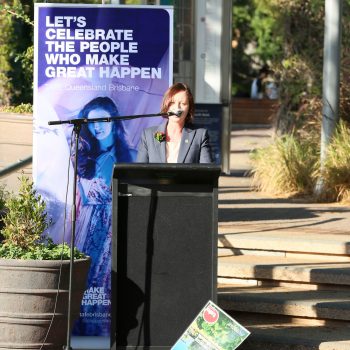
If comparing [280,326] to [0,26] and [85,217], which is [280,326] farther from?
[0,26]

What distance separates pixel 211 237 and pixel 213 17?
828 cm

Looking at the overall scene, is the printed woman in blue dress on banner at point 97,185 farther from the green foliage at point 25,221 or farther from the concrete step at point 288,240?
the concrete step at point 288,240

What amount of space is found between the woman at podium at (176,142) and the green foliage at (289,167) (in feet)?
18.6

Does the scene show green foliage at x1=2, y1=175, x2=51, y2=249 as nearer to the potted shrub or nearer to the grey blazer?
the potted shrub

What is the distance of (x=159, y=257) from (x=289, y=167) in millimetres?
6272

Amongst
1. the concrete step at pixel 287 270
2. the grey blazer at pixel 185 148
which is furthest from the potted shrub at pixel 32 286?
the concrete step at pixel 287 270

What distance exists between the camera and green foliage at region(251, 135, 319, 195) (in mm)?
13195

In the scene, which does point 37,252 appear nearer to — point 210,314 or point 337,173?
point 210,314

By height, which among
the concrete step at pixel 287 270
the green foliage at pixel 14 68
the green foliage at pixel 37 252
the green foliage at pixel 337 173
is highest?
the green foliage at pixel 14 68

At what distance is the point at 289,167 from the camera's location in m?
13.2

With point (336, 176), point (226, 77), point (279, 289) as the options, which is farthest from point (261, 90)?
point (279, 289)

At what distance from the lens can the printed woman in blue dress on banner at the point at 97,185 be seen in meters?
7.82

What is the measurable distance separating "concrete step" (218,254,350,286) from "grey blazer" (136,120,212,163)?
156 cm

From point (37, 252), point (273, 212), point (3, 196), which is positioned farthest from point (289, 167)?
point (37, 252)
